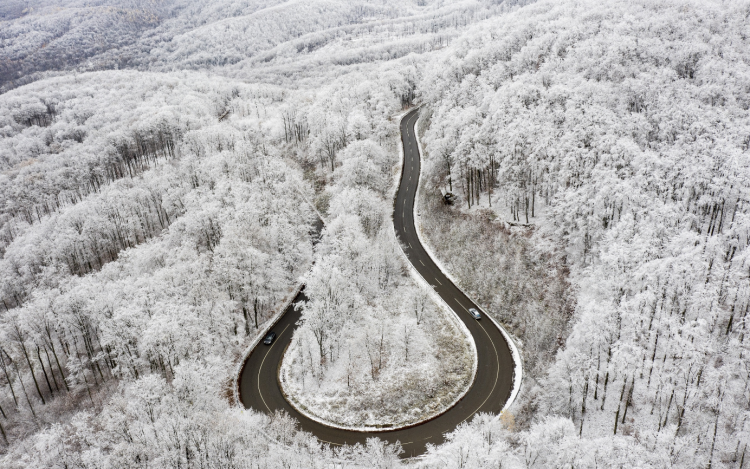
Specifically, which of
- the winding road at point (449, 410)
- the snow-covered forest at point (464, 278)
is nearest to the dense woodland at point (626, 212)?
the snow-covered forest at point (464, 278)

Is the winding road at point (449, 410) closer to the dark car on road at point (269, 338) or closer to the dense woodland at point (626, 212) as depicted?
the dark car on road at point (269, 338)

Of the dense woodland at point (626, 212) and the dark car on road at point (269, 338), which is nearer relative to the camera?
the dense woodland at point (626, 212)

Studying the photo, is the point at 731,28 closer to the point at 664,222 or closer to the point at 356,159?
the point at 664,222

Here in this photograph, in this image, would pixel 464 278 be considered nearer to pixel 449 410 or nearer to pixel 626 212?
pixel 449 410

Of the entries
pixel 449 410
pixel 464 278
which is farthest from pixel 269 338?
pixel 464 278

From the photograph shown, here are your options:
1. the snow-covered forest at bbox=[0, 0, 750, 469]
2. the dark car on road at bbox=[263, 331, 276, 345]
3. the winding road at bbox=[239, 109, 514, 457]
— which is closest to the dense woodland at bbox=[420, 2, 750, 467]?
the snow-covered forest at bbox=[0, 0, 750, 469]

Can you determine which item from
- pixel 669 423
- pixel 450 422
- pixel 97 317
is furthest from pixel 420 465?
pixel 97 317
